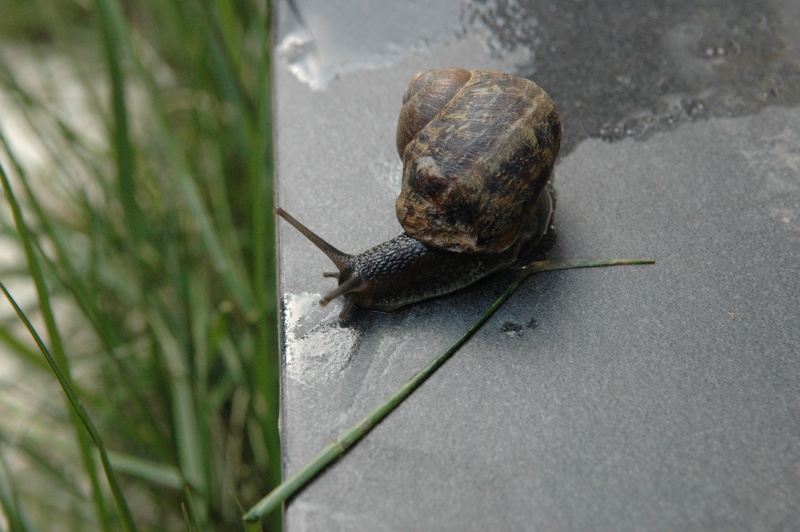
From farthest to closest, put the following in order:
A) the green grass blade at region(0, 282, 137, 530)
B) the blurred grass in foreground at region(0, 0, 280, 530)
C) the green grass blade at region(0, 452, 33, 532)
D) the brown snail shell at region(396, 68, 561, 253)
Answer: the blurred grass in foreground at region(0, 0, 280, 530)
the green grass blade at region(0, 452, 33, 532)
the brown snail shell at region(396, 68, 561, 253)
the green grass blade at region(0, 282, 137, 530)

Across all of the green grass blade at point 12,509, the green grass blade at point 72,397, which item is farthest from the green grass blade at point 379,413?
the green grass blade at point 12,509

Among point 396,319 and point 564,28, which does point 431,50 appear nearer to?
point 564,28

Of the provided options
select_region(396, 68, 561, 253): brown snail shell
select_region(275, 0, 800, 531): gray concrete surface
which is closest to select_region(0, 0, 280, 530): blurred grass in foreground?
select_region(275, 0, 800, 531): gray concrete surface

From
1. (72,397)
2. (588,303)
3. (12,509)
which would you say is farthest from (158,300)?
(588,303)

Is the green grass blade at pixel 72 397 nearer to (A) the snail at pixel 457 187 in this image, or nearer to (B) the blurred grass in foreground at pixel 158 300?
(B) the blurred grass in foreground at pixel 158 300

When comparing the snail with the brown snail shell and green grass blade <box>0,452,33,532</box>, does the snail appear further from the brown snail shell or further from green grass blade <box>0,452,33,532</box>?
green grass blade <box>0,452,33,532</box>

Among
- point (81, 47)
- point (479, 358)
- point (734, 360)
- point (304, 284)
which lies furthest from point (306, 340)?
point (81, 47)
